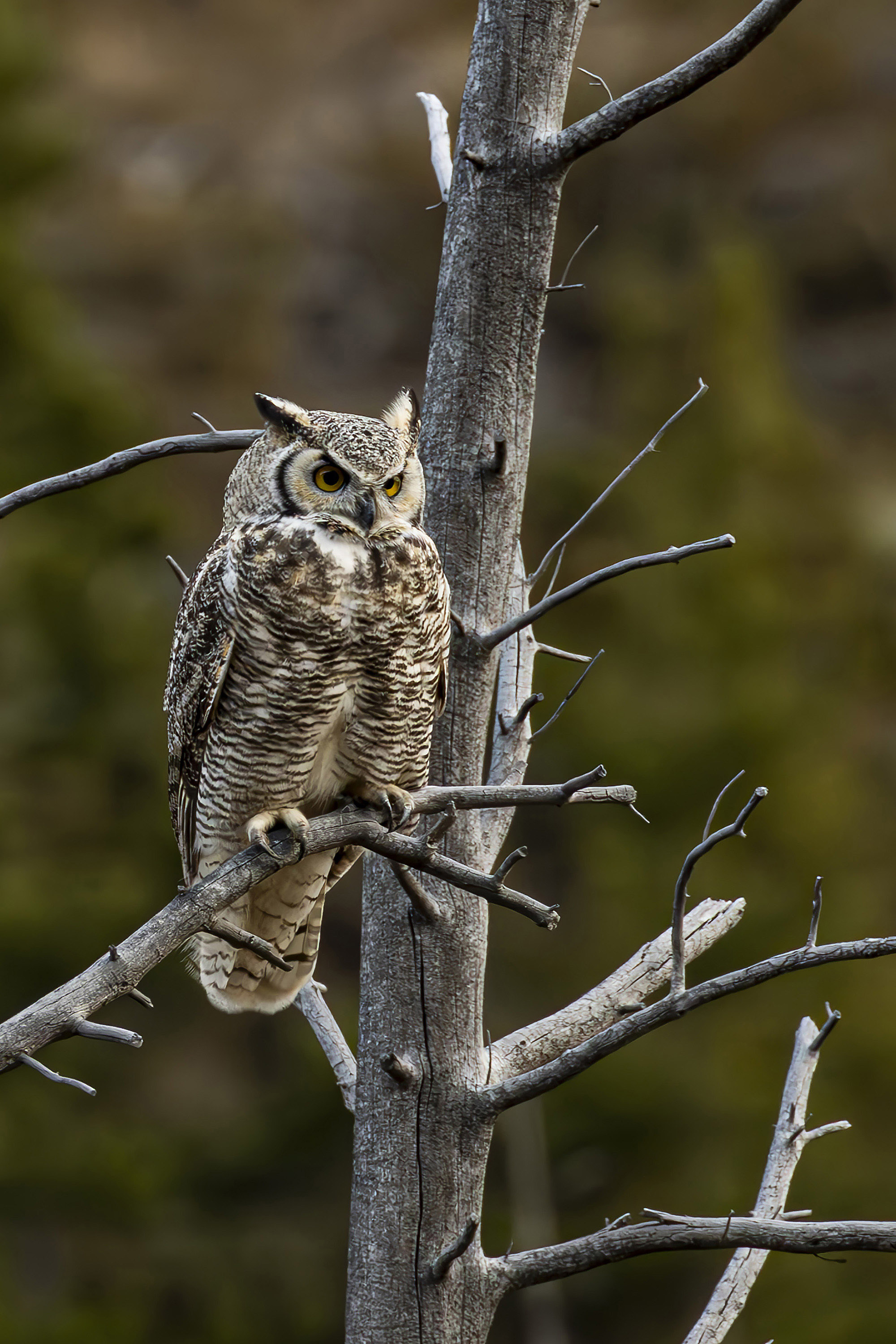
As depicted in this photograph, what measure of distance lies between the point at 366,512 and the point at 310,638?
11.0 inches

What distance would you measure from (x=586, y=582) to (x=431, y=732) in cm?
53

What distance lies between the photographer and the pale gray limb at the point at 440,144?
3.11m

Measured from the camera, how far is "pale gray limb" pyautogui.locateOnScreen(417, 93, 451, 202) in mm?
3109

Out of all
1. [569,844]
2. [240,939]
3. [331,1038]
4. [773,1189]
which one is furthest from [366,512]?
[569,844]

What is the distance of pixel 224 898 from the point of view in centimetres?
215

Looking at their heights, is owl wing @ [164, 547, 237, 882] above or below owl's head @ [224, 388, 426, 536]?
below

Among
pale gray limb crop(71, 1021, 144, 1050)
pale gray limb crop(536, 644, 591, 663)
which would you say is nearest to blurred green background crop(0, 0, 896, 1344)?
pale gray limb crop(536, 644, 591, 663)

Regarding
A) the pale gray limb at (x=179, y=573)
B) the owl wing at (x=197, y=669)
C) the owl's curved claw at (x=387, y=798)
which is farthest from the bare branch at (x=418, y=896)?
the pale gray limb at (x=179, y=573)

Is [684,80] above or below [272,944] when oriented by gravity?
above

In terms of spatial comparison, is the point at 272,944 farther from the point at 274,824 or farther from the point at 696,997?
the point at 696,997

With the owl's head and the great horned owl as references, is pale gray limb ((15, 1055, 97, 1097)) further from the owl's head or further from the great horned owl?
the owl's head

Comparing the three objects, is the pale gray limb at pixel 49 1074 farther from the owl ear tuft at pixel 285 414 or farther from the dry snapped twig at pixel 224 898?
the owl ear tuft at pixel 285 414

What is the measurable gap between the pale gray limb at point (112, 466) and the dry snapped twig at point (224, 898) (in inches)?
30.4

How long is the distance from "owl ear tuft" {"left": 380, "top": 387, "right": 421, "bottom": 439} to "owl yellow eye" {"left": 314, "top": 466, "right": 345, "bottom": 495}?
0.69ft
